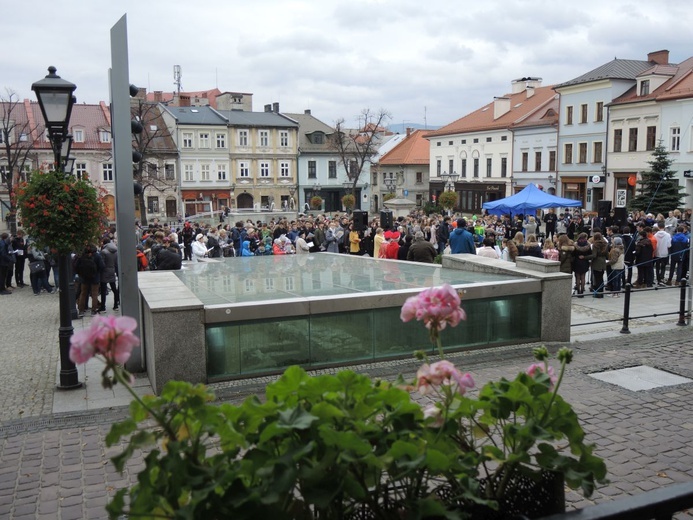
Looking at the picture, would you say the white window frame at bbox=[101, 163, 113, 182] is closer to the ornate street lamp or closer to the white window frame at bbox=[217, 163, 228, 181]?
the white window frame at bbox=[217, 163, 228, 181]

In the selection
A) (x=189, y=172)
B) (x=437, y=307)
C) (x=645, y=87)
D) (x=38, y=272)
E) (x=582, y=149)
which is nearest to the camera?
(x=437, y=307)

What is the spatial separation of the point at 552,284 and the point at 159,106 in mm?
63780

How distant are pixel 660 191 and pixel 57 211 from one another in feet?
115

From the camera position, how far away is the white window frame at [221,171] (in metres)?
70.5

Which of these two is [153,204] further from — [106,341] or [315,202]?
[106,341]

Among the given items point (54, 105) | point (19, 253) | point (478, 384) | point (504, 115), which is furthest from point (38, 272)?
point (504, 115)

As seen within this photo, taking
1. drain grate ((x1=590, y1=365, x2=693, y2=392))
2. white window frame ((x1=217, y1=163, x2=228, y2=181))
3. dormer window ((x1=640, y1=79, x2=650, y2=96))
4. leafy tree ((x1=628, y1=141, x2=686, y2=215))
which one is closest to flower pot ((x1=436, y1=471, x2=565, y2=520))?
drain grate ((x1=590, y1=365, x2=693, y2=392))

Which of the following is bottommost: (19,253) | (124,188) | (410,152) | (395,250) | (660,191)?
(19,253)

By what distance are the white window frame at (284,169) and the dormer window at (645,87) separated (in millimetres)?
38190

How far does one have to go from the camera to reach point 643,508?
1.89 meters

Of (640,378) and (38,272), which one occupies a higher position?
(38,272)

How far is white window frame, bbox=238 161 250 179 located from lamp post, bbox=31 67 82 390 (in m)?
61.2

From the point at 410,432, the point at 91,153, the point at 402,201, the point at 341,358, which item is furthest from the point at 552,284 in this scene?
the point at 91,153

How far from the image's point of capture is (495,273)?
1269 cm
